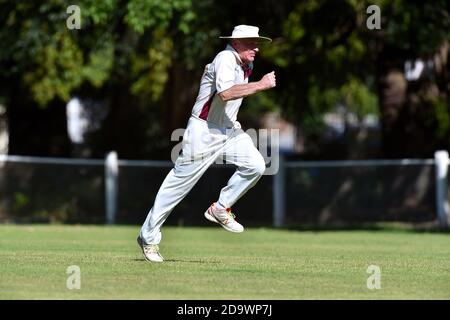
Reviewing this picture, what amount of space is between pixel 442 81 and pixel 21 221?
35.4 feet

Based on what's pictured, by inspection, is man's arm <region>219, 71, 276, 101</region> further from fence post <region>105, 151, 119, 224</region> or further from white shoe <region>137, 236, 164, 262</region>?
fence post <region>105, 151, 119, 224</region>

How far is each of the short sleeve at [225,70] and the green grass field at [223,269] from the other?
6.12 feet

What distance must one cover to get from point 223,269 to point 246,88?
1846 millimetres

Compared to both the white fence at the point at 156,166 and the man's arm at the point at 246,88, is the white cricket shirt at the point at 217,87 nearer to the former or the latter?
the man's arm at the point at 246,88

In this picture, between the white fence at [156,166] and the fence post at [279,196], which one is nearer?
the white fence at [156,166]

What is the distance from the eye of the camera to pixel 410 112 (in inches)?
1148

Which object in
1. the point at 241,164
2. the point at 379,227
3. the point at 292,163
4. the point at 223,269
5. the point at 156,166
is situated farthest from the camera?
the point at 156,166

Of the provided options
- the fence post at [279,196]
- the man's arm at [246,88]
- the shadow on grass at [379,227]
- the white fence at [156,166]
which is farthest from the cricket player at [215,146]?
the fence post at [279,196]

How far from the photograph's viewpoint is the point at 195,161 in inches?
477

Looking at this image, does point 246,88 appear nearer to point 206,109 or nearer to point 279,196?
point 206,109

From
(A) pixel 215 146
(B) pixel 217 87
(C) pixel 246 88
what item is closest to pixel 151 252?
(A) pixel 215 146

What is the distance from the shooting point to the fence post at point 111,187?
2656cm

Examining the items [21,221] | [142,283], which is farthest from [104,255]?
[21,221]

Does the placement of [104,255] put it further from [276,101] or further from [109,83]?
[109,83]
